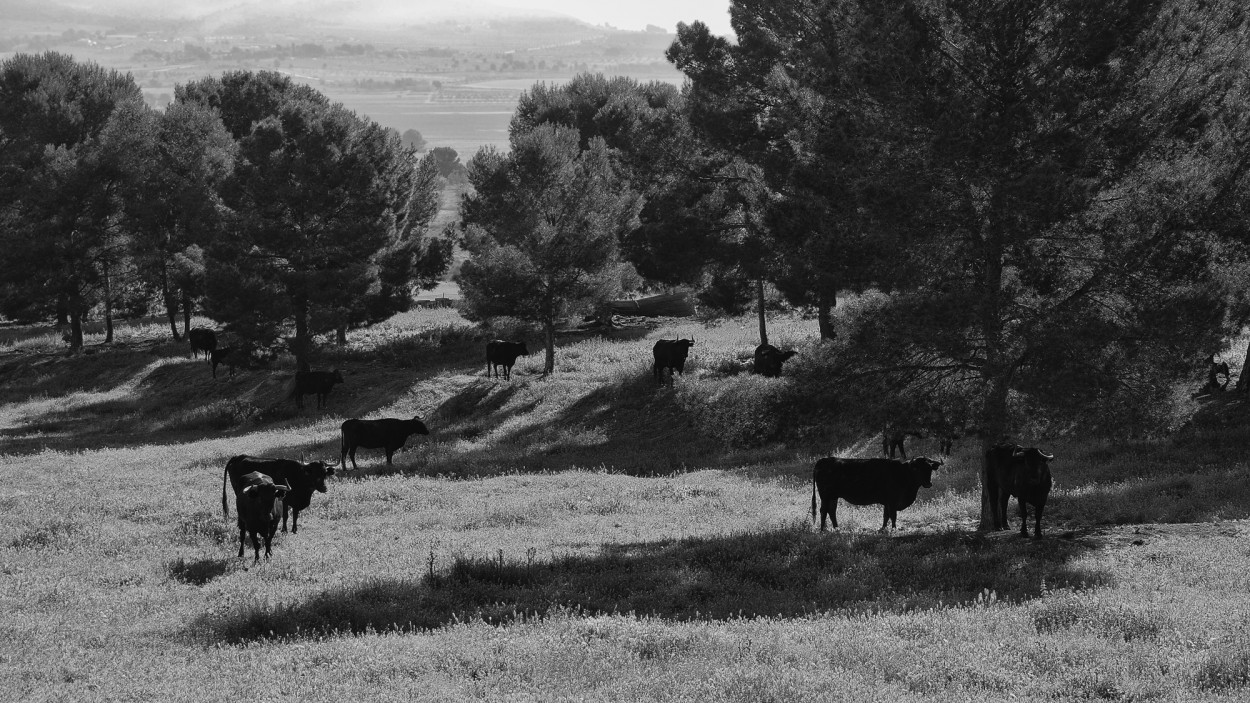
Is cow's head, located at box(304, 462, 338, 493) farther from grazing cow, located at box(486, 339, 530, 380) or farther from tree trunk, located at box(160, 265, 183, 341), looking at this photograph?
tree trunk, located at box(160, 265, 183, 341)

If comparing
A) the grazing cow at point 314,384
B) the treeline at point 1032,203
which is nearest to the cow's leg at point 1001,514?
the treeline at point 1032,203

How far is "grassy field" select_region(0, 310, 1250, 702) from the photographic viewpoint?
10.6 metres

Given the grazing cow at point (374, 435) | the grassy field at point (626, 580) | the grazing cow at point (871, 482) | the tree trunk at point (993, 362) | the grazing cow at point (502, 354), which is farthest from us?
the grazing cow at point (502, 354)

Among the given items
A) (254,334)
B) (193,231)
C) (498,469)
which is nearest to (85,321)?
(193,231)

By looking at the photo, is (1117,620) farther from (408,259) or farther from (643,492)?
(408,259)

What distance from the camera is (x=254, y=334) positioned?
4441 cm

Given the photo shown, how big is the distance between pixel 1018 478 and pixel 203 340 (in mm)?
43953

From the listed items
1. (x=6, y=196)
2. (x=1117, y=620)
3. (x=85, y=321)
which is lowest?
(x=85, y=321)

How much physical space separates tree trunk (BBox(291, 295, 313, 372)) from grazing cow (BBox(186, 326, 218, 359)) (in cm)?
790

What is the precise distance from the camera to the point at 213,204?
52.2m

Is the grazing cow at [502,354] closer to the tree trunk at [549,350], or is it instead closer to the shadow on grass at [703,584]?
the tree trunk at [549,350]

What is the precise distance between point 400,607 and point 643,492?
35.6 feet

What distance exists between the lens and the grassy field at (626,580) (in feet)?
34.9

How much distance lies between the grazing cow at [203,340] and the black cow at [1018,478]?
41.5 meters
